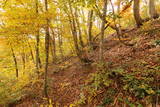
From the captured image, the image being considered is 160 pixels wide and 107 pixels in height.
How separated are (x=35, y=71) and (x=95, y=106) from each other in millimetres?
5018

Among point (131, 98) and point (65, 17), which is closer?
point (131, 98)

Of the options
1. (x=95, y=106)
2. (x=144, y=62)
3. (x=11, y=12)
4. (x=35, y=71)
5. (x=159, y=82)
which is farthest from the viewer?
(x=35, y=71)

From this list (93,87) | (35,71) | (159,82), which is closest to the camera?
(159,82)

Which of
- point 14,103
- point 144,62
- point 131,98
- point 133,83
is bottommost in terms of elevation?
point 14,103

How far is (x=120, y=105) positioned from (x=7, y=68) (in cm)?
A: 1071

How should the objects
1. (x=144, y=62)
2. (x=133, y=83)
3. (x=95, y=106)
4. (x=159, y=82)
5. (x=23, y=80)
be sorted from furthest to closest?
(x=23, y=80)
(x=144, y=62)
(x=95, y=106)
(x=133, y=83)
(x=159, y=82)

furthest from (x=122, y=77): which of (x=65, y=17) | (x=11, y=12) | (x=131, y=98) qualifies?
(x=11, y=12)

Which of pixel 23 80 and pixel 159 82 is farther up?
pixel 159 82

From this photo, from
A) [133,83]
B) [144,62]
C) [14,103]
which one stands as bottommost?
[14,103]

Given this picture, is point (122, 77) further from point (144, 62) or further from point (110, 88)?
point (144, 62)

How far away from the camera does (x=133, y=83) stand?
3291 millimetres

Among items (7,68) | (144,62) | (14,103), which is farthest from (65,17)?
(7,68)

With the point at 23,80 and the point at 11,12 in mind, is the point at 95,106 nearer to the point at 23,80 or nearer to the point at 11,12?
the point at 23,80

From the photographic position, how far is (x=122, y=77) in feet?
12.2
